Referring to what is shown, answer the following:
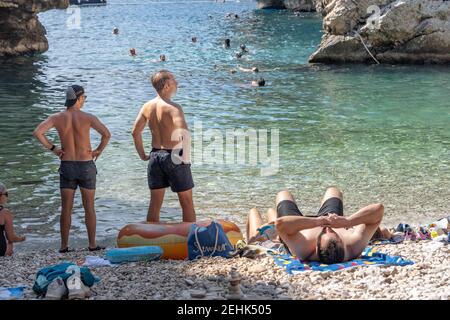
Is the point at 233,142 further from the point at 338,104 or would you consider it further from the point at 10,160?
the point at 338,104

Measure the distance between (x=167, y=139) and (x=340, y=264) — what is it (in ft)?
8.76

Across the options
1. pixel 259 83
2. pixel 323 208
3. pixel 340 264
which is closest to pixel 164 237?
pixel 323 208

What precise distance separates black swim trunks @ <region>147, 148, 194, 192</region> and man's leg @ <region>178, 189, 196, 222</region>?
0.08 metres

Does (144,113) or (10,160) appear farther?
(10,160)

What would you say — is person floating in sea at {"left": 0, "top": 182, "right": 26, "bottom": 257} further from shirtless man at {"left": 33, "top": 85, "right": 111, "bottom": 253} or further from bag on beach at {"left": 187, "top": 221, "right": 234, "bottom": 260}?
bag on beach at {"left": 187, "top": 221, "right": 234, "bottom": 260}

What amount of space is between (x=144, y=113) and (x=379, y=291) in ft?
12.4

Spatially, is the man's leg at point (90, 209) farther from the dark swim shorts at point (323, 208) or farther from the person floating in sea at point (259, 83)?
the person floating in sea at point (259, 83)

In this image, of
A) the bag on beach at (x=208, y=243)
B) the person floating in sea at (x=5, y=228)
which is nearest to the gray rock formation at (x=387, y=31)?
the bag on beach at (x=208, y=243)

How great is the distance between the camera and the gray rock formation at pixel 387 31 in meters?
29.5

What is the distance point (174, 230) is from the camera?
8.45m

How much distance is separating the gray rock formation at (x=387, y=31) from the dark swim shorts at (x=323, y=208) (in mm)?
22355

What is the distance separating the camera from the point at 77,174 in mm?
8805

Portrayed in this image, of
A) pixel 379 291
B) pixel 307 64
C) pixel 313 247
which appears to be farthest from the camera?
pixel 307 64

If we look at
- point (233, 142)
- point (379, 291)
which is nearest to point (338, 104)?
point (233, 142)
